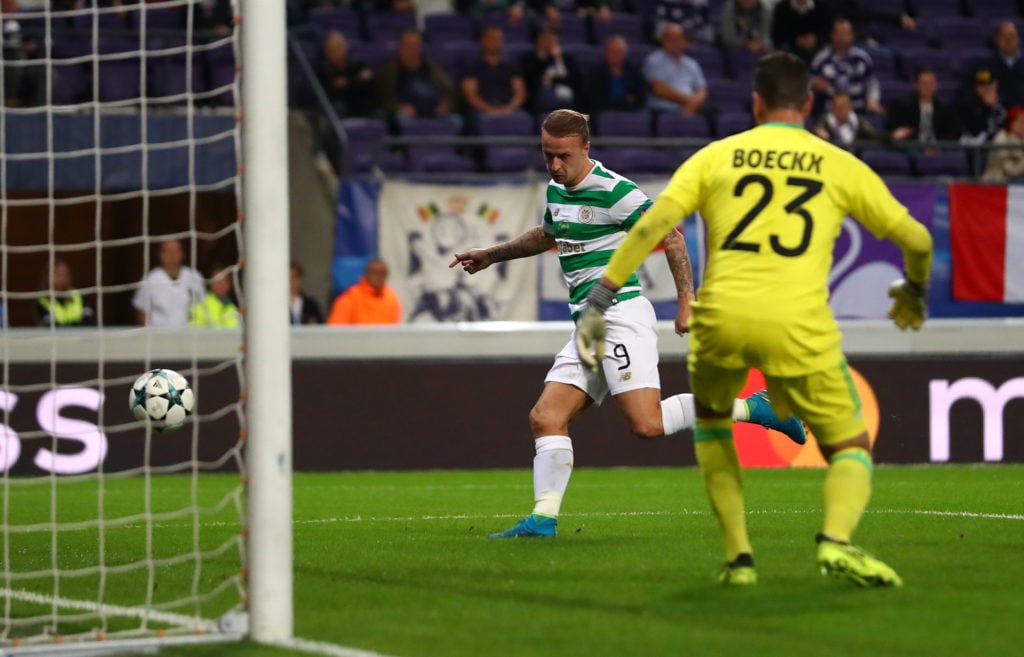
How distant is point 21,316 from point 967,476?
10.1 meters

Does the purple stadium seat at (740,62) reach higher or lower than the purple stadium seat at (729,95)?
higher

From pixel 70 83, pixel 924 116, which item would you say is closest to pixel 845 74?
pixel 924 116

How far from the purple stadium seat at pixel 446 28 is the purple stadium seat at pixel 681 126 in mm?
2726

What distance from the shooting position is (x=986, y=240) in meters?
16.6

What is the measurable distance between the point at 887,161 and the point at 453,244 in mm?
5143

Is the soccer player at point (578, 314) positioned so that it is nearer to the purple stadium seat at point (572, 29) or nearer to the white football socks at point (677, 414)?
the white football socks at point (677, 414)

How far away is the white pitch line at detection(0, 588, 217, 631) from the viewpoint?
5.53m

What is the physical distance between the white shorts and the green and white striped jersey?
7.5 inches

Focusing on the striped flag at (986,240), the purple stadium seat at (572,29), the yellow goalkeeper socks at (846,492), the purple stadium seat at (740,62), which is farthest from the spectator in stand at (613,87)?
the yellow goalkeeper socks at (846,492)

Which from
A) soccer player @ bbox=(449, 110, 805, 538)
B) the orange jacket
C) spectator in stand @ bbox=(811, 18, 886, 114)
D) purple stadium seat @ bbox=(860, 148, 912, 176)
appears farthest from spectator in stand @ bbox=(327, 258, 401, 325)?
soccer player @ bbox=(449, 110, 805, 538)

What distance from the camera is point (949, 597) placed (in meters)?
5.70

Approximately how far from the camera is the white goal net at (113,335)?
21.3 feet

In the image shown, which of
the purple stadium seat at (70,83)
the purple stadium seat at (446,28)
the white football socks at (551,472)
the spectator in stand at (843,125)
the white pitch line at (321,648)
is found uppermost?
the purple stadium seat at (446,28)

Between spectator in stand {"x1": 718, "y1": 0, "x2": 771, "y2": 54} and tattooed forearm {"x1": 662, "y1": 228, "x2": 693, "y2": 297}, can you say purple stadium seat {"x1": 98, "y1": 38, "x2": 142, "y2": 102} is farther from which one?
tattooed forearm {"x1": 662, "y1": 228, "x2": 693, "y2": 297}
